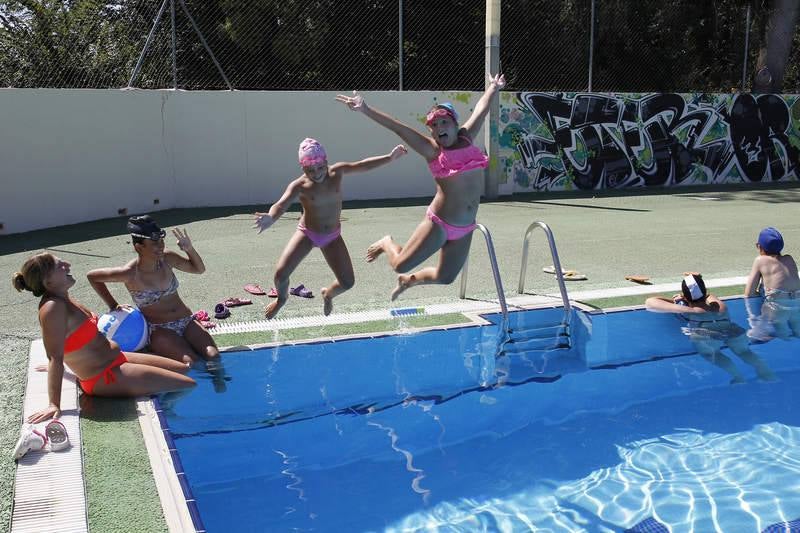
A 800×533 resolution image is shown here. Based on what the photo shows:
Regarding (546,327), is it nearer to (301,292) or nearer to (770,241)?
(770,241)

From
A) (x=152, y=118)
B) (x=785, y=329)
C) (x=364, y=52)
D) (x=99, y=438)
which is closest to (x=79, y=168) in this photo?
(x=152, y=118)

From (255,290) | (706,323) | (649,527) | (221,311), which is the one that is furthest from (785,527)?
(255,290)

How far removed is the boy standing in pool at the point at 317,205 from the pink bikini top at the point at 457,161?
12.7 inches

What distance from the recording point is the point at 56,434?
4910 millimetres

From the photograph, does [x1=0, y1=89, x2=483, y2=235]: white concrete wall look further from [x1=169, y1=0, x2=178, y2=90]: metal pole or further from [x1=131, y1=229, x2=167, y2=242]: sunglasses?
[x1=131, y1=229, x2=167, y2=242]: sunglasses

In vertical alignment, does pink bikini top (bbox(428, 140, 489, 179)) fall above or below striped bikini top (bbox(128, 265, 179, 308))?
above

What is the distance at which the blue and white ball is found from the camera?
6.08 m

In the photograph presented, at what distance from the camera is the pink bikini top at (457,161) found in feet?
20.7

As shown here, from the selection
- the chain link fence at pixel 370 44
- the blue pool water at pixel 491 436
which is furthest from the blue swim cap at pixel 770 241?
the chain link fence at pixel 370 44

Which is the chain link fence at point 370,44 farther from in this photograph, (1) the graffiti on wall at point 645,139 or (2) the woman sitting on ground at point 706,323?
(2) the woman sitting on ground at point 706,323

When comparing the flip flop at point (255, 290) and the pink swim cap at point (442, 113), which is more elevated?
the pink swim cap at point (442, 113)

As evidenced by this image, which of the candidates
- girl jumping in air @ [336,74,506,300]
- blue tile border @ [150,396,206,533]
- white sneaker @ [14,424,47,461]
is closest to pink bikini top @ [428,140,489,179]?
girl jumping in air @ [336,74,506,300]

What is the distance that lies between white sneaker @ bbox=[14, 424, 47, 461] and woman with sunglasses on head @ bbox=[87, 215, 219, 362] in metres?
1.57

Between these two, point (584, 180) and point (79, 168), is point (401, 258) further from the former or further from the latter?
point (584, 180)
